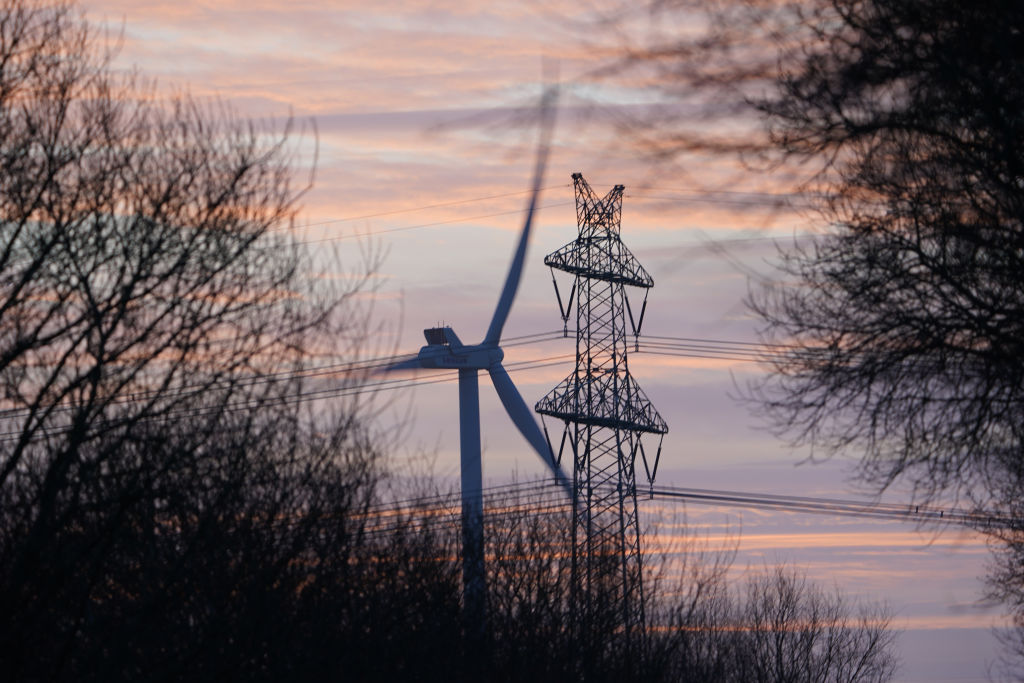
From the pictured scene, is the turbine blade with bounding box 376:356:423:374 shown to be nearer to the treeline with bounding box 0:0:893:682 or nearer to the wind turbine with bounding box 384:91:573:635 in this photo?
the wind turbine with bounding box 384:91:573:635

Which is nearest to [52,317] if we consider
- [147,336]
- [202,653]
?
[147,336]

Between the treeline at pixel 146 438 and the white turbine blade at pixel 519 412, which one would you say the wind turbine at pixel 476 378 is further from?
the treeline at pixel 146 438

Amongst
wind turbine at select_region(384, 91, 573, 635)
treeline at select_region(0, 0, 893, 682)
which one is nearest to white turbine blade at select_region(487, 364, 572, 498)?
wind turbine at select_region(384, 91, 573, 635)

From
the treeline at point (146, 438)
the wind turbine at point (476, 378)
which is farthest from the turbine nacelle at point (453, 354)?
the treeline at point (146, 438)

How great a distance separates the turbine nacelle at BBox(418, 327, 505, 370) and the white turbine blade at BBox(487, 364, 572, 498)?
389 mm

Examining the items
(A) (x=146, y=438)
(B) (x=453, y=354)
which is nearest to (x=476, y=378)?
(B) (x=453, y=354)

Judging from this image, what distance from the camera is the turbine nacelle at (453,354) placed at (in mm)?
43094

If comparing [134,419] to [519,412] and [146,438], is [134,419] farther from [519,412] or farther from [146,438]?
[519,412]

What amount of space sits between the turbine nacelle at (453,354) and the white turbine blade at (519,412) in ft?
1.28

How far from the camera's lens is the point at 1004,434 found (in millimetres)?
8117

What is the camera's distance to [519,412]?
42375mm

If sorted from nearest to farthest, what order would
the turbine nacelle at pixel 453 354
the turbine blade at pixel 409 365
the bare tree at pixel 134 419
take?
the bare tree at pixel 134 419 → the turbine blade at pixel 409 365 → the turbine nacelle at pixel 453 354

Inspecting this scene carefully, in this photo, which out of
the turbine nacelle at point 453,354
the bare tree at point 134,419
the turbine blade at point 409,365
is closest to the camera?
the bare tree at point 134,419

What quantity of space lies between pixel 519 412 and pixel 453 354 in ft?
10.3
